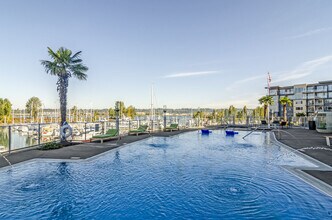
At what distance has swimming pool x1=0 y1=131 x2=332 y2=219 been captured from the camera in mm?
3818

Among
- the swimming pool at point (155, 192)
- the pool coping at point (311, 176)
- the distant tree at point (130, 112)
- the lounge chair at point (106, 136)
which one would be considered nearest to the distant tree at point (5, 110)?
the distant tree at point (130, 112)

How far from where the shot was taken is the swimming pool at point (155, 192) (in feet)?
12.5

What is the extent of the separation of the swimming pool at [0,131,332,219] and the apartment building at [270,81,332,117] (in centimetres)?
5477

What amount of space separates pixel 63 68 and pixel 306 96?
67.4 m

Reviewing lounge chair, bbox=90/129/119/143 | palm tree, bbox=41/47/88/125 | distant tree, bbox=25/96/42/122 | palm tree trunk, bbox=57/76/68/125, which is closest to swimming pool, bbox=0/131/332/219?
palm tree trunk, bbox=57/76/68/125

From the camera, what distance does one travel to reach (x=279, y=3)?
14375 mm

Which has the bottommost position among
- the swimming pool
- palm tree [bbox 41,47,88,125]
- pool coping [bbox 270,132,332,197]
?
the swimming pool

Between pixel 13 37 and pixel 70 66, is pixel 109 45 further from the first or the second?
pixel 70 66

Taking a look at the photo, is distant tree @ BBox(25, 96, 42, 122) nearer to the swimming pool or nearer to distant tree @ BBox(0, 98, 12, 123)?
distant tree @ BBox(0, 98, 12, 123)

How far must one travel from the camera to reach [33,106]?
54.5 meters

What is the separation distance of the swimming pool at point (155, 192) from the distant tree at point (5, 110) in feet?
156

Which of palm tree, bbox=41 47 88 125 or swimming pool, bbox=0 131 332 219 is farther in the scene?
palm tree, bbox=41 47 88 125

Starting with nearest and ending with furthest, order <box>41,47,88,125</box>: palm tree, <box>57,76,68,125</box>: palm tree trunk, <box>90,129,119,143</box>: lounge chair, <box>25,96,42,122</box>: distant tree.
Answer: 1. <box>41,47,88,125</box>: palm tree
2. <box>57,76,68,125</box>: palm tree trunk
3. <box>90,129,119,143</box>: lounge chair
4. <box>25,96,42,122</box>: distant tree

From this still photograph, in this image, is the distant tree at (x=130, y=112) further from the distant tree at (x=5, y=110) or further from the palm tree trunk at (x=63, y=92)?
the palm tree trunk at (x=63, y=92)
